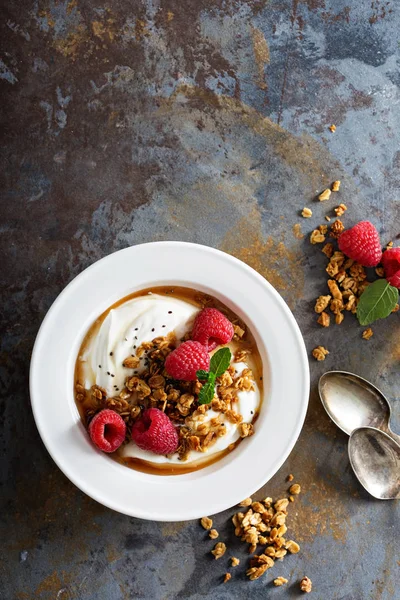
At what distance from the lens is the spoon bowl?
167cm

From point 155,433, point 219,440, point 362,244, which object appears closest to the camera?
point 155,433

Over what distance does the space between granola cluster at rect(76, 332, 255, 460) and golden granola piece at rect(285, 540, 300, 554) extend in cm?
40

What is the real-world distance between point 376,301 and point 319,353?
0.67 ft

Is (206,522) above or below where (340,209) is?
below

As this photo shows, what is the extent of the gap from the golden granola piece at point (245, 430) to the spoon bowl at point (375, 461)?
1.14 ft

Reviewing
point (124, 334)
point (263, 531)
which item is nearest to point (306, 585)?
point (263, 531)

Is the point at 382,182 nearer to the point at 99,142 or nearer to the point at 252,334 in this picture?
the point at 252,334

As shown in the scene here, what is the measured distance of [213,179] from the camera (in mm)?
1689

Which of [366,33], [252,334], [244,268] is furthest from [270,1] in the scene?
[252,334]

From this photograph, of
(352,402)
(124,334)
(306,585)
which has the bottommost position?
(306,585)

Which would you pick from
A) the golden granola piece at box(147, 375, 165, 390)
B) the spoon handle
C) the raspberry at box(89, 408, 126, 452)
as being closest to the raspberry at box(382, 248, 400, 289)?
the spoon handle

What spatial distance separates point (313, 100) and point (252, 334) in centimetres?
70

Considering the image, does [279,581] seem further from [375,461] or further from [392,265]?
[392,265]

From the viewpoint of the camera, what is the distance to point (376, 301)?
1.64 metres
